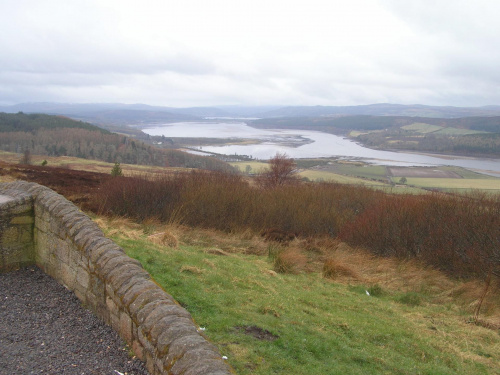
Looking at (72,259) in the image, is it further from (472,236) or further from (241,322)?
(472,236)

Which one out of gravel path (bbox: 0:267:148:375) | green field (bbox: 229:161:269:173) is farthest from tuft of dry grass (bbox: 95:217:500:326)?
green field (bbox: 229:161:269:173)

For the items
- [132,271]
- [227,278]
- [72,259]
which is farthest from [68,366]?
[227,278]

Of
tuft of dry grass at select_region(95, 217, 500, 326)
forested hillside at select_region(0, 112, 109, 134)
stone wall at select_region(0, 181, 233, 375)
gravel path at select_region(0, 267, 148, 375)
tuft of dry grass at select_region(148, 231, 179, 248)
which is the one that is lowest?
tuft of dry grass at select_region(95, 217, 500, 326)

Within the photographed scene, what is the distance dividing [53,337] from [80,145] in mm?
95068

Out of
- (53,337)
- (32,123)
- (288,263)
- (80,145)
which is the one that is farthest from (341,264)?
(32,123)

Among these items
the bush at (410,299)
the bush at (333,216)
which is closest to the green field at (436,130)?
the bush at (333,216)

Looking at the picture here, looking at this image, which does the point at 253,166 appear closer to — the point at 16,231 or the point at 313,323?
the point at 313,323

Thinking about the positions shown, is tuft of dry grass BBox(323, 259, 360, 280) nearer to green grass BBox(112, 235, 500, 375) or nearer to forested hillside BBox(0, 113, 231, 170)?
green grass BBox(112, 235, 500, 375)

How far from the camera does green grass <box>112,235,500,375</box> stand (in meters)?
4.78

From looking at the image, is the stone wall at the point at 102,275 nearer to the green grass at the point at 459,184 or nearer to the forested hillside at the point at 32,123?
the green grass at the point at 459,184

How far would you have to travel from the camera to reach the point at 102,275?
4461 mm

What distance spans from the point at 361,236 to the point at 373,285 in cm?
635

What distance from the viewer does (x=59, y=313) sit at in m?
4.78

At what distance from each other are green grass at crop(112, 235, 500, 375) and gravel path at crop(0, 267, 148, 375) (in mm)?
1273
